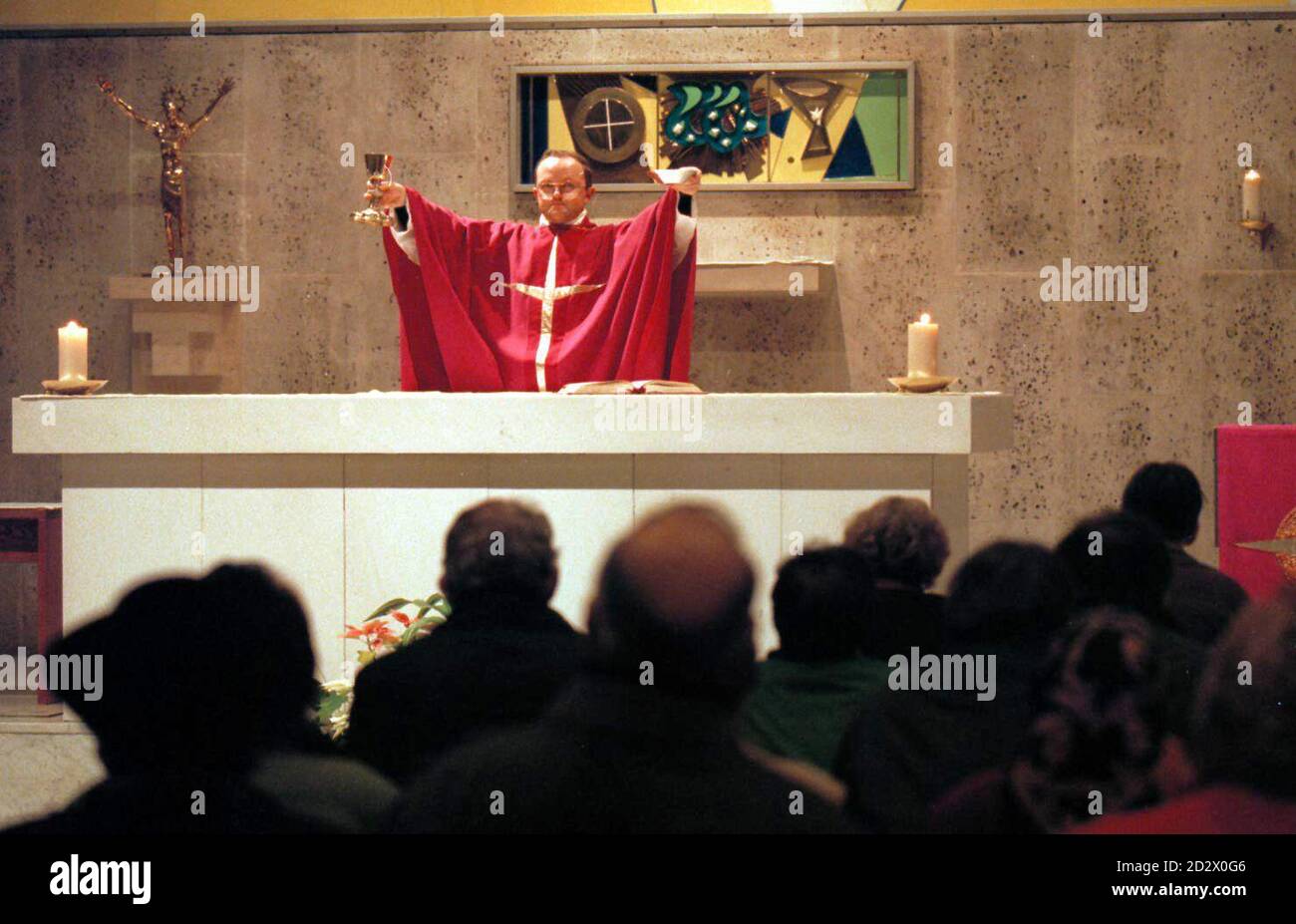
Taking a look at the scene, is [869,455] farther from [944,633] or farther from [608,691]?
[608,691]

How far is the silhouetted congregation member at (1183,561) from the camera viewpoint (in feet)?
4.34

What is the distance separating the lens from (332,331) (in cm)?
690

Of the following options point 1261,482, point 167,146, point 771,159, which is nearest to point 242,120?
point 167,146

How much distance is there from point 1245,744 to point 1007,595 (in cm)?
27

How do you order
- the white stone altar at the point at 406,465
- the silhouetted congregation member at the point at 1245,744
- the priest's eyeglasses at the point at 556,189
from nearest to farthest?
the silhouetted congregation member at the point at 1245,744, the white stone altar at the point at 406,465, the priest's eyeglasses at the point at 556,189

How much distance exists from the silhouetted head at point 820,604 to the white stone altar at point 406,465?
83.5 inches

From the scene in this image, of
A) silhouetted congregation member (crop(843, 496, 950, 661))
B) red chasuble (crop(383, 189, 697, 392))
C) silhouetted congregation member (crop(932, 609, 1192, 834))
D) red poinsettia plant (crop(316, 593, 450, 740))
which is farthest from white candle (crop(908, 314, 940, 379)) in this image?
silhouetted congregation member (crop(932, 609, 1192, 834))

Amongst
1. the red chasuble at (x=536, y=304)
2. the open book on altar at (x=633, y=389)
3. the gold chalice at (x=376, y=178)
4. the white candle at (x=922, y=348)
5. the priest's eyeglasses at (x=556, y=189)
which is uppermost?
the priest's eyeglasses at (x=556, y=189)

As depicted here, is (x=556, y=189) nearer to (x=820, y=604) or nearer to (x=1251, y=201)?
(x=1251, y=201)

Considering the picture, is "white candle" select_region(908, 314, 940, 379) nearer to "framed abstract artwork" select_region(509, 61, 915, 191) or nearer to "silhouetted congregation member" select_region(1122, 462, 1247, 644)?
"silhouetted congregation member" select_region(1122, 462, 1247, 644)

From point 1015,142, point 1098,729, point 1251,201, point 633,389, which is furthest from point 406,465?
point 1251,201

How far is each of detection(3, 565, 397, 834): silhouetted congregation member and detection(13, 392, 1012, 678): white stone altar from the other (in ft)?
7.34

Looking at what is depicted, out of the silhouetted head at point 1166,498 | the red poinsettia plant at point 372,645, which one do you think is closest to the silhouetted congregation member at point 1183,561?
the silhouetted head at point 1166,498

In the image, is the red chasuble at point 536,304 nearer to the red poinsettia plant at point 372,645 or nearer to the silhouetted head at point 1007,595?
the red poinsettia plant at point 372,645
